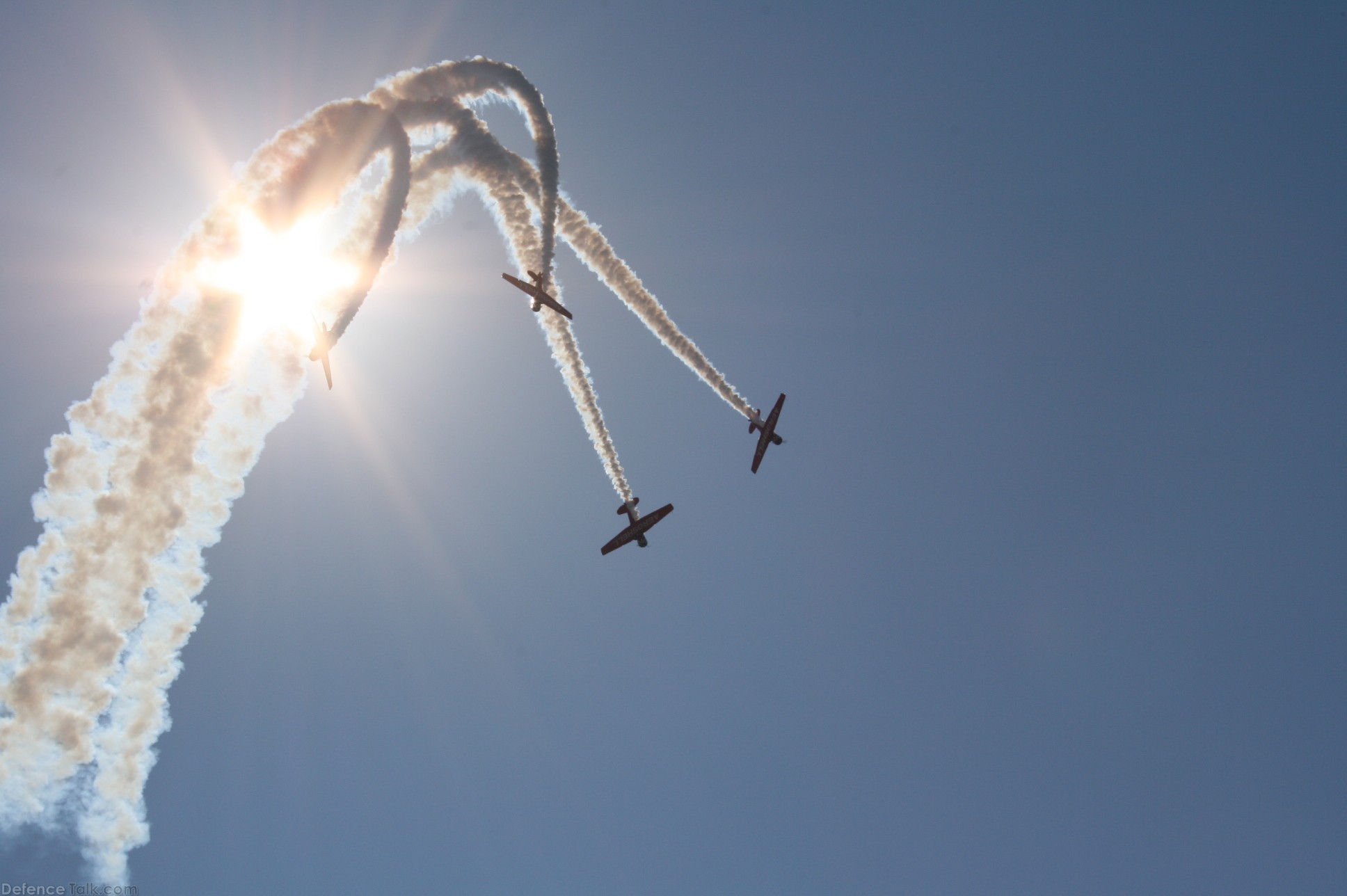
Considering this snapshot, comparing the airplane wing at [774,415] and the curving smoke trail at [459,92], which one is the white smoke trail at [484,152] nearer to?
the curving smoke trail at [459,92]

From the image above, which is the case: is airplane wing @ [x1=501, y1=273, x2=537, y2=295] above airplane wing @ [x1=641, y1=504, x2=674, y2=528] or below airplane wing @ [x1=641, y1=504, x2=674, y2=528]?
above

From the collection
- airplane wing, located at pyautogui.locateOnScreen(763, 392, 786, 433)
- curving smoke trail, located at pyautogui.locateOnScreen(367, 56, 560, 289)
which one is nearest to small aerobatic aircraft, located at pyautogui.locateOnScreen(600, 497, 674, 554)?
airplane wing, located at pyautogui.locateOnScreen(763, 392, 786, 433)

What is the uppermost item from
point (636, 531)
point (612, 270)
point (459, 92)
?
point (459, 92)

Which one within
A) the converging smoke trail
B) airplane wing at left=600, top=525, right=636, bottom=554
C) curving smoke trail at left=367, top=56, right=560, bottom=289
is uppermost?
curving smoke trail at left=367, top=56, right=560, bottom=289

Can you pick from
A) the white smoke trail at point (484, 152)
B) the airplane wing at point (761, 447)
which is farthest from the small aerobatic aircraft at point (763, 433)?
the white smoke trail at point (484, 152)

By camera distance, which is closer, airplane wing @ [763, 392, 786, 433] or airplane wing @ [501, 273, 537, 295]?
airplane wing @ [501, 273, 537, 295]

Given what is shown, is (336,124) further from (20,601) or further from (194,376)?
(20,601)

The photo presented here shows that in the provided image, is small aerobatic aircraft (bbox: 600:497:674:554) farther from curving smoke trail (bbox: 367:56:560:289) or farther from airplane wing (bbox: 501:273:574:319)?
curving smoke trail (bbox: 367:56:560:289)

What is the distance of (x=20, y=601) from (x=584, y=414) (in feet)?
93.4

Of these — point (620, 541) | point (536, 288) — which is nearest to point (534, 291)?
point (536, 288)

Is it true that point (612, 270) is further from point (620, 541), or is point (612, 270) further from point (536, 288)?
point (620, 541)

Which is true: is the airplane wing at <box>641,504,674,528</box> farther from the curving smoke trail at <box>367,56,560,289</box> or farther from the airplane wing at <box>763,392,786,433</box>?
the curving smoke trail at <box>367,56,560,289</box>

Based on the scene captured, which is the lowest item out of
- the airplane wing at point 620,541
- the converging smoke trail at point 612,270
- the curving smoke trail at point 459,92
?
the airplane wing at point 620,541

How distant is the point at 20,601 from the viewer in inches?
1633
